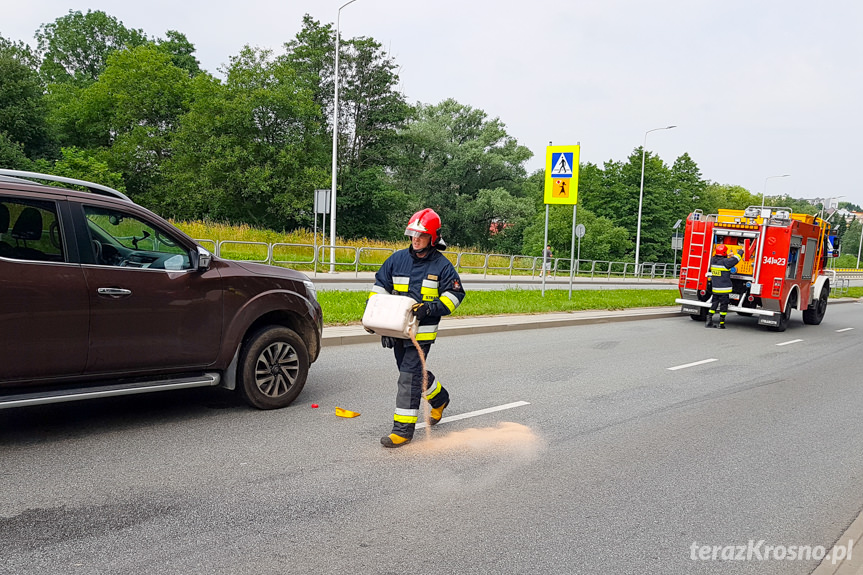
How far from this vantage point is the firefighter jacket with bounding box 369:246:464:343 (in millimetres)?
5273

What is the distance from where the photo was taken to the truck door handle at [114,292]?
486 centimetres

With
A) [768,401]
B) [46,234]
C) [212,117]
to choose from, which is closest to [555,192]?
[768,401]

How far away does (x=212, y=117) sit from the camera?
40656mm

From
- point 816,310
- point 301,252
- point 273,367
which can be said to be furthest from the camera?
point 301,252

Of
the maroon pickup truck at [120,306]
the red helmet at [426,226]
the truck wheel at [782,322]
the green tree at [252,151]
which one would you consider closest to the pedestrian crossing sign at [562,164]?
the truck wheel at [782,322]

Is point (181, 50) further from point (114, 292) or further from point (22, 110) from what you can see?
point (114, 292)

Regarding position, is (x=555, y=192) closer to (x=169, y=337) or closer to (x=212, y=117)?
(x=169, y=337)

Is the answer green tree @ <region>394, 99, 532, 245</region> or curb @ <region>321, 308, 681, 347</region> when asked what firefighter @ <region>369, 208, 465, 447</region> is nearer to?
curb @ <region>321, 308, 681, 347</region>

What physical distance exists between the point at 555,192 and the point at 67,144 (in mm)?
48552

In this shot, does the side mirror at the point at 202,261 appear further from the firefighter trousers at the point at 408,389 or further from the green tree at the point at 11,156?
the green tree at the point at 11,156

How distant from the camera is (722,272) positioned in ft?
51.0

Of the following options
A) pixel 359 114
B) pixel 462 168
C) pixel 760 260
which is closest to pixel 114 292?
pixel 760 260

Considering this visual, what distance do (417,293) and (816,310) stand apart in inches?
684

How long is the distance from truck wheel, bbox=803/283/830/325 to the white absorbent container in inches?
675
